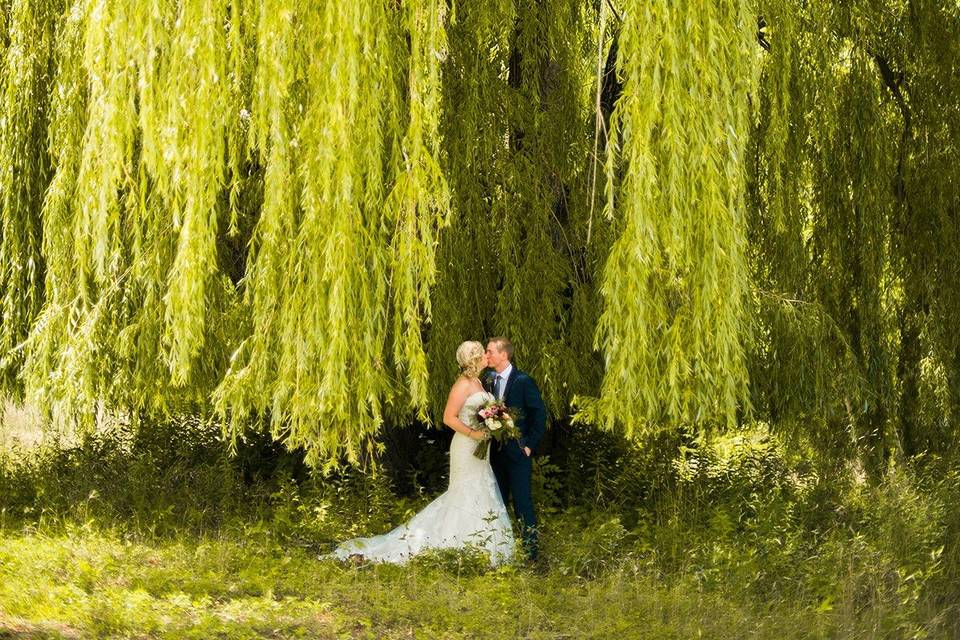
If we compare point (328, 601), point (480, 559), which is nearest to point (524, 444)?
point (480, 559)

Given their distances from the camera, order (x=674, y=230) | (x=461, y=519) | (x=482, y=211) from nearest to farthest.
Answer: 1. (x=674, y=230)
2. (x=461, y=519)
3. (x=482, y=211)

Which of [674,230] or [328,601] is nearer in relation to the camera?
[674,230]

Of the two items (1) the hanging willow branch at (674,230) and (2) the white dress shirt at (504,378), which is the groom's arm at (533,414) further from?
(1) the hanging willow branch at (674,230)

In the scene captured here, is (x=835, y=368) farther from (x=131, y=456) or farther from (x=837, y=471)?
(x=131, y=456)

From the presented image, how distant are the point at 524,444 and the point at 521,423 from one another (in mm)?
120

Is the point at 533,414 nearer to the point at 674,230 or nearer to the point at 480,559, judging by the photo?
the point at 480,559

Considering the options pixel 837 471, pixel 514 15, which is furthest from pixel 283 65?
pixel 837 471

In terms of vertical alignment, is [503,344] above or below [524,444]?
above

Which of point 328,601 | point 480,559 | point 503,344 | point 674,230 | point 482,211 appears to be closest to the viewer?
point 674,230

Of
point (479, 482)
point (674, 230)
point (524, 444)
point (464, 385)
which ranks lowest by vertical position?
point (479, 482)

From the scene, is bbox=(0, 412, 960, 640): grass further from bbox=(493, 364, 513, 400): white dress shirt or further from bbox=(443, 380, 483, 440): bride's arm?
bbox=(493, 364, 513, 400): white dress shirt

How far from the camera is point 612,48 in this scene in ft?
25.5

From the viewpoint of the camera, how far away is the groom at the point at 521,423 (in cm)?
646

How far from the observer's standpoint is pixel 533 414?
21.3 ft
